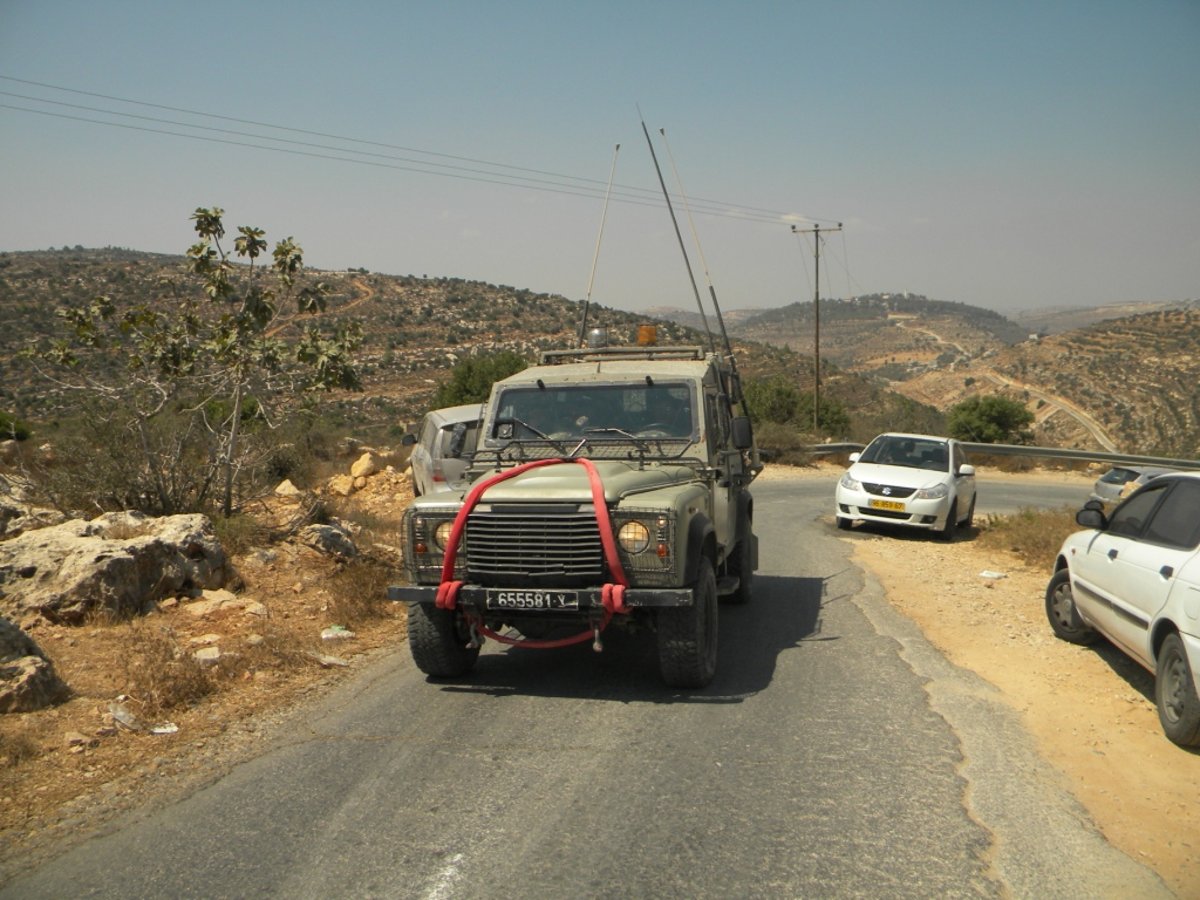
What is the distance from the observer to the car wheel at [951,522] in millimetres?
14469

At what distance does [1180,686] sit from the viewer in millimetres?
5508

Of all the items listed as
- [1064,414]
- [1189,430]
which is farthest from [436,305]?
[1189,430]

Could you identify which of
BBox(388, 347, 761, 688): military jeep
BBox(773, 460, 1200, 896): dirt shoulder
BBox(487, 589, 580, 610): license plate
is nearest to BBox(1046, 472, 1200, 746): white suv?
BBox(773, 460, 1200, 896): dirt shoulder

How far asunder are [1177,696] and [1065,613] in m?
2.54

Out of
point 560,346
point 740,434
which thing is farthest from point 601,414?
point 560,346

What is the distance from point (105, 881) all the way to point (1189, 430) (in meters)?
51.4

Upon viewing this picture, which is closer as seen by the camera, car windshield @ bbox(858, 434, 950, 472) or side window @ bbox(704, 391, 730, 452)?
side window @ bbox(704, 391, 730, 452)

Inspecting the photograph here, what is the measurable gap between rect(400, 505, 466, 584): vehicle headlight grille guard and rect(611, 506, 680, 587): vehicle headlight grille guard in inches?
42.4

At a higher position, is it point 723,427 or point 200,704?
point 723,427

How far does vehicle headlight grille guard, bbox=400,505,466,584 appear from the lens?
6293mm

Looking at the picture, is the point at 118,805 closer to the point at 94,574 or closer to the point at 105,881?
the point at 105,881

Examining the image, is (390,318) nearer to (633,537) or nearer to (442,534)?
(442,534)

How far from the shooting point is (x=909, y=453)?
1581cm

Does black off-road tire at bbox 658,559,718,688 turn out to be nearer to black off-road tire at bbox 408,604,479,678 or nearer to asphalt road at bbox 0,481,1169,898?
asphalt road at bbox 0,481,1169,898
